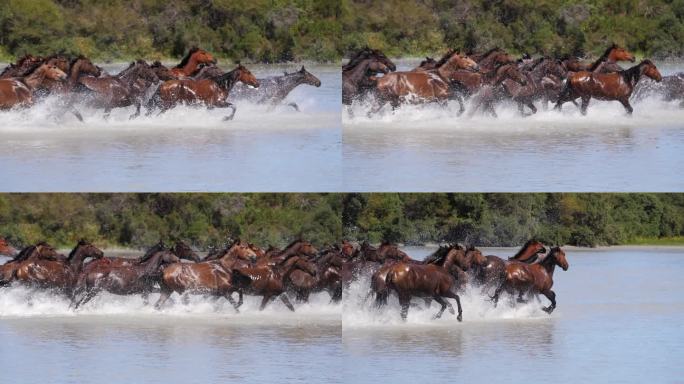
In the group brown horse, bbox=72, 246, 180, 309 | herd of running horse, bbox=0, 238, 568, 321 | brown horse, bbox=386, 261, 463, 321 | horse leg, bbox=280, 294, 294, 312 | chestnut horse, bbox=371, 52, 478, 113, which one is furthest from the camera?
chestnut horse, bbox=371, 52, 478, 113

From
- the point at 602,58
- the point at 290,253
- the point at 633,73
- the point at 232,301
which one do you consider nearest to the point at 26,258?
the point at 232,301

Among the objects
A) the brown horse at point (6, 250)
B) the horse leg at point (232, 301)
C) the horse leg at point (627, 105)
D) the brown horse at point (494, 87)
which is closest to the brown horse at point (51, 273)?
the brown horse at point (6, 250)

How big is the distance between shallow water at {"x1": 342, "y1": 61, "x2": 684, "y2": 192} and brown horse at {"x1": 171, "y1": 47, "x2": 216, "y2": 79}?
1.74 m

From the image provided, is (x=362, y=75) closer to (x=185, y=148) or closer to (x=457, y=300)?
(x=185, y=148)

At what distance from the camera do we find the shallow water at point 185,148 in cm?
1831

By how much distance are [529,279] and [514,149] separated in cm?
238

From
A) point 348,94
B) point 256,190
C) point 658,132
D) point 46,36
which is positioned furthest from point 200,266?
point 658,132

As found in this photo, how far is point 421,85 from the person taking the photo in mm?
18891

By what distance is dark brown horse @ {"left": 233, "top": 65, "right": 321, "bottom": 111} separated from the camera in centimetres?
1941

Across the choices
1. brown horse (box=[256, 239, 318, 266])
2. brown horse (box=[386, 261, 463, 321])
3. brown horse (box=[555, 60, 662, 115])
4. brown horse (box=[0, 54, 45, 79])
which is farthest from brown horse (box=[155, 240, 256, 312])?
brown horse (box=[555, 60, 662, 115])

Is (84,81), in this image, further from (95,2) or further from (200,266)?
(200,266)

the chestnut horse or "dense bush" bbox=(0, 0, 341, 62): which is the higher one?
"dense bush" bbox=(0, 0, 341, 62)

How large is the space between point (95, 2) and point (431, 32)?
352cm

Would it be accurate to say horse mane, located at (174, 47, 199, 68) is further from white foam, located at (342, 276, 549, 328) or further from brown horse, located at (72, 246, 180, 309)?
white foam, located at (342, 276, 549, 328)
